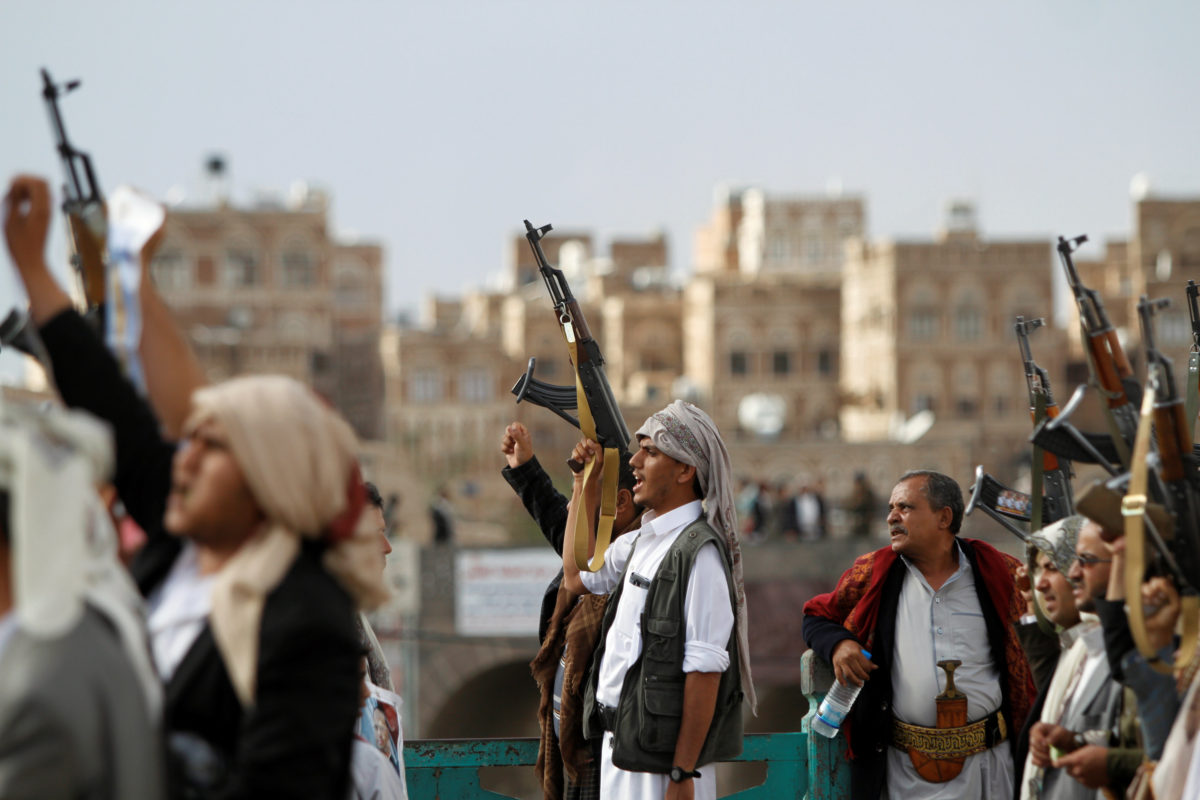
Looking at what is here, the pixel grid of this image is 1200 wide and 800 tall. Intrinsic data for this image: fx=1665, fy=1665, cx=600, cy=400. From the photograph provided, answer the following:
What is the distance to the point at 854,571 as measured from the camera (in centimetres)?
575

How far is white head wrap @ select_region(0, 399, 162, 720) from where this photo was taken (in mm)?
2828

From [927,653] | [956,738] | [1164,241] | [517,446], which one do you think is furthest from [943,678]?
[1164,241]

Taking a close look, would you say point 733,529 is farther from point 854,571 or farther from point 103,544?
point 103,544

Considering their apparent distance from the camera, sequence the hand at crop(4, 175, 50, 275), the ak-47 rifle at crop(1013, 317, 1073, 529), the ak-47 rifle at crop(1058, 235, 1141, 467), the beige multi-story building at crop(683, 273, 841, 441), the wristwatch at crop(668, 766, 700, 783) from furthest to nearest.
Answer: the beige multi-story building at crop(683, 273, 841, 441)
the ak-47 rifle at crop(1013, 317, 1073, 529)
the wristwatch at crop(668, 766, 700, 783)
the ak-47 rifle at crop(1058, 235, 1141, 467)
the hand at crop(4, 175, 50, 275)

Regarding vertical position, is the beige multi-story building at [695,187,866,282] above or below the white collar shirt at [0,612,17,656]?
above

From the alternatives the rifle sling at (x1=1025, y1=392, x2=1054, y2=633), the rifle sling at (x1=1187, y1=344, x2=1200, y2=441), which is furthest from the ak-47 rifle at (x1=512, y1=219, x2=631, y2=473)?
the rifle sling at (x1=1187, y1=344, x2=1200, y2=441)

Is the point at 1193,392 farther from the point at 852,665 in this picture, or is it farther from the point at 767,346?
the point at 767,346

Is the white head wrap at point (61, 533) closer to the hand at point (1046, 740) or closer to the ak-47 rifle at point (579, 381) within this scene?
the hand at point (1046, 740)

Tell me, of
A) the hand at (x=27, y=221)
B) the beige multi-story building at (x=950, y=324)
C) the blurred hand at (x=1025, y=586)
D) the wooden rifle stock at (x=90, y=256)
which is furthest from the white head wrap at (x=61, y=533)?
the beige multi-story building at (x=950, y=324)

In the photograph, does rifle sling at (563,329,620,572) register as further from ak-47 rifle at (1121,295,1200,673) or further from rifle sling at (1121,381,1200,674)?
rifle sling at (1121,381,1200,674)

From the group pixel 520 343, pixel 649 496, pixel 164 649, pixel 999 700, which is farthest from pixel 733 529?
pixel 520 343

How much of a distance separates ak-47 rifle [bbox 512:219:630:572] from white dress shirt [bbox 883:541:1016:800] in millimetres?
1072

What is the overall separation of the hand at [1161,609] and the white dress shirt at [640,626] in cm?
151

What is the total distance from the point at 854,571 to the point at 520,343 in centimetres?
6377
